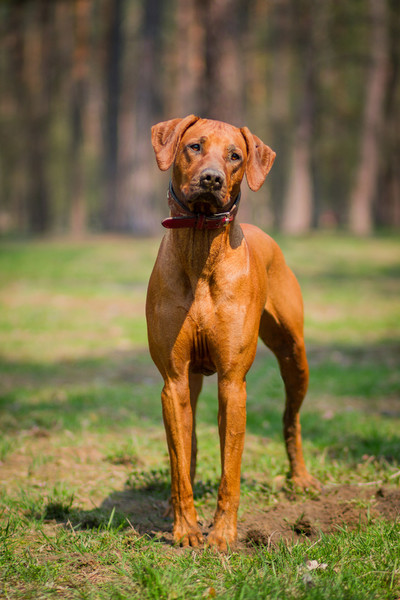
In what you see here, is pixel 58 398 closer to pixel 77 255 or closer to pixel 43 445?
pixel 43 445

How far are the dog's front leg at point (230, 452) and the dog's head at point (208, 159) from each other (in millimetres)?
937

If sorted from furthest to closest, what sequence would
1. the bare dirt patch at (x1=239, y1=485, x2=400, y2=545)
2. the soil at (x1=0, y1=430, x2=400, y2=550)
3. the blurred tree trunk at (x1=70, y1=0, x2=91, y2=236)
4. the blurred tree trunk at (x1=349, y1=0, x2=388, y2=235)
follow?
the blurred tree trunk at (x1=70, y1=0, x2=91, y2=236) → the blurred tree trunk at (x1=349, y1=0, x2=388, y2=235) → the soil at (x1=0, y1=430, x2=400, y2=550) → the bare dirt patch at (x1=239, y1=485, x2=400, y2=545)

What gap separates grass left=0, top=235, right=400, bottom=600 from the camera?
291cm

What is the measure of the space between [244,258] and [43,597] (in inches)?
74.0

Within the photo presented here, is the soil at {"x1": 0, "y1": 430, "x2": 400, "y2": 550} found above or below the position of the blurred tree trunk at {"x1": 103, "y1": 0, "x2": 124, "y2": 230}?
below

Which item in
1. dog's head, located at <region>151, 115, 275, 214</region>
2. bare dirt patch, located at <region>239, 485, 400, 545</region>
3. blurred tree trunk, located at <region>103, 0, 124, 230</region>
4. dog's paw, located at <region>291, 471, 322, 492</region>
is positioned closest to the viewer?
→ dog's head, located at <region>151, 115, 275, 214</region>

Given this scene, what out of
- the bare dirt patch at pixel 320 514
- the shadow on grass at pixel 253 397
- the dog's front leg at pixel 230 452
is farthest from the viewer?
the shadow on grass at pixel 253 397

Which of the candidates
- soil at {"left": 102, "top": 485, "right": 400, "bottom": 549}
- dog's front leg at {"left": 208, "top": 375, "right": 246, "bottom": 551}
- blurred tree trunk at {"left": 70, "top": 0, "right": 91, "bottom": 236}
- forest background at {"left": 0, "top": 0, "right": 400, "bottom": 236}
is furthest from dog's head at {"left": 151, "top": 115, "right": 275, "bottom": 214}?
blurred tree trunk at {"left": 70, "top": 0, "right": 91, "bottom": 236}

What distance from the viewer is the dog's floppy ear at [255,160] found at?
11.1 feet

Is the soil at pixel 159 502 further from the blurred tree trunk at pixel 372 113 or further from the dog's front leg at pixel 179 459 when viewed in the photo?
the blurred tree trunk at pixel 372 113

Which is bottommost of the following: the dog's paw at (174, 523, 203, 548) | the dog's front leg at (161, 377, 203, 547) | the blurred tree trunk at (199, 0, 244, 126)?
the dog's paw at (174, 523, 203, 548)

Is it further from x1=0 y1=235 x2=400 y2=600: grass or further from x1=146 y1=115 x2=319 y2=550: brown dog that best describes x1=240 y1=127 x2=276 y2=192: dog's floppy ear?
x1=0 y1=235 x2=400 y2=600: grass

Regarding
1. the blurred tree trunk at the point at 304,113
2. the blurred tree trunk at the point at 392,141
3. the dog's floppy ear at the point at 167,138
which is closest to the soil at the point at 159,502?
the dog's floppy ear at the point at 167,138

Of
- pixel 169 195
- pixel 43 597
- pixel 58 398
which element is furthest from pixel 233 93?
pixel 43 597
